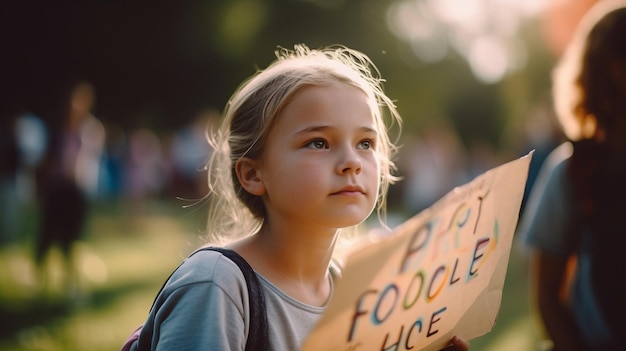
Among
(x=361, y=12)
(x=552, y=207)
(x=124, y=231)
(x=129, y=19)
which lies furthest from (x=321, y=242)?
(x=361, y=12)

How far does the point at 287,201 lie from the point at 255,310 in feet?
0.89

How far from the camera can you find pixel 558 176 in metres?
2.51

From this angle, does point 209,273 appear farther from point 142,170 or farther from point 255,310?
point 142,170

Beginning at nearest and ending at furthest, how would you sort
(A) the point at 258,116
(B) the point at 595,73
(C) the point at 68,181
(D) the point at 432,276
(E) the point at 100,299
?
(D) the point at 432,276, (A) the point at 258,116, (B) the point at 595,73, (C) the point at 68,181, (E) the point at 100,299

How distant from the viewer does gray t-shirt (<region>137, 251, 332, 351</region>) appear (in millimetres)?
1479

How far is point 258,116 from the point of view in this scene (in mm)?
1900

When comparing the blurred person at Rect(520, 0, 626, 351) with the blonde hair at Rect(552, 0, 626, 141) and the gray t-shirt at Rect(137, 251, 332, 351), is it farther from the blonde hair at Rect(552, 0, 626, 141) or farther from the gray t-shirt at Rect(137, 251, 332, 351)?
the gray t-shirt at Rect(137, 251, 332, 351)

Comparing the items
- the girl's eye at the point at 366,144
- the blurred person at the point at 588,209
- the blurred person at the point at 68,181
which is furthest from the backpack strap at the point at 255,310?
the blurred person at the point at 68,181

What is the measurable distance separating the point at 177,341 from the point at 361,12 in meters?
36.4

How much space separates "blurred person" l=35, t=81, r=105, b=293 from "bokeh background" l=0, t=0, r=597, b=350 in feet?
0.25

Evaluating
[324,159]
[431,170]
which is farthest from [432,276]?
[431,170]

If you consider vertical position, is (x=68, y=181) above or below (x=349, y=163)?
above

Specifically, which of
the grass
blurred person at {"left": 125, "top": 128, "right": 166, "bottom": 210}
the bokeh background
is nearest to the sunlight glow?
the bokeh background

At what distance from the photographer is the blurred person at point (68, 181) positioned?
20.0ft
